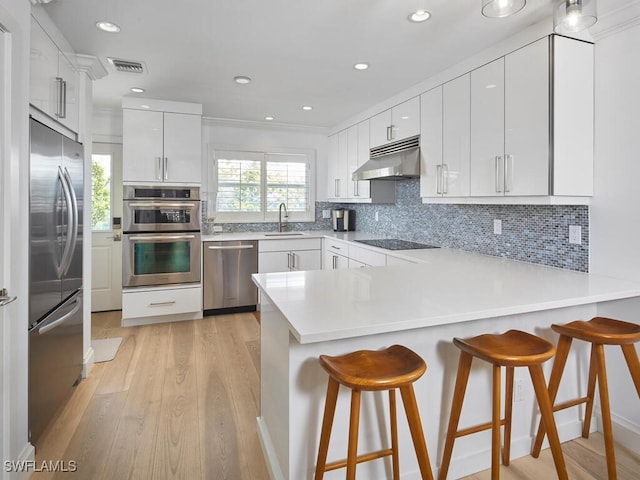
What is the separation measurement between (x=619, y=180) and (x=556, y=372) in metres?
1.15

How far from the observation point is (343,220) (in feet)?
17.2

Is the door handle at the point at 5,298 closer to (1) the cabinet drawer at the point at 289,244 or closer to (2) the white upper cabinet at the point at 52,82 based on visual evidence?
(2) the white upper cabinet at the point at 52,82

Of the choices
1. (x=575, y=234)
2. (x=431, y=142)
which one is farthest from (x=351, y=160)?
(x=575, y=234)

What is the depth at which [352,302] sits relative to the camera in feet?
5.10

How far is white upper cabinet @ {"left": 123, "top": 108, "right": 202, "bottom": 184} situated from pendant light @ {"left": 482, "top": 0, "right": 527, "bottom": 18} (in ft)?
10.7

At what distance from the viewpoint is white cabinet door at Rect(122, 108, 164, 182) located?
3.86 meters

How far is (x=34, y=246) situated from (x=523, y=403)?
2637 mm

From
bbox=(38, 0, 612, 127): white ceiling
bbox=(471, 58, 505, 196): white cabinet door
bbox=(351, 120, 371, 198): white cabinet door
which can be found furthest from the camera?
bbox=(351, 120, 371, 198): white cabinet door

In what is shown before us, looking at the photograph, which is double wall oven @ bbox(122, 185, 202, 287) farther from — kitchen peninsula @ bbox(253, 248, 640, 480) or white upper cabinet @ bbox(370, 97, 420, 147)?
kitchen peninsula @ bbox(253, 248, 640, 480)

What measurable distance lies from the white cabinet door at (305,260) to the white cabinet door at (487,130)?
247cm

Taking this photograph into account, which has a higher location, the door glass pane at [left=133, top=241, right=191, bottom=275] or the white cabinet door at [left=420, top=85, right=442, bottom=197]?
the white cabinet door at [left=420, top=85, right=442, bottom=197]

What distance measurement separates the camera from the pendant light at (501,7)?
154 centimetres

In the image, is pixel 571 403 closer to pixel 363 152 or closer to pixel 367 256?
pixel 367 256

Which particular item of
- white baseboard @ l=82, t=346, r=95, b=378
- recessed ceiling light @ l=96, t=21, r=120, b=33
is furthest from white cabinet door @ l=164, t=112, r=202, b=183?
white baseboard @ l=82, t=346, r=95, b=378
